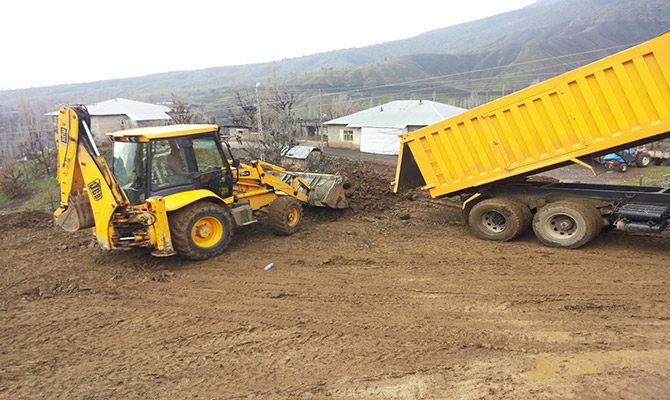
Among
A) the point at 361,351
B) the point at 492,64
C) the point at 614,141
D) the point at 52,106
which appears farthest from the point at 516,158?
the point at 492,64

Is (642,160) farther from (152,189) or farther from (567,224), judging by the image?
(152,189)

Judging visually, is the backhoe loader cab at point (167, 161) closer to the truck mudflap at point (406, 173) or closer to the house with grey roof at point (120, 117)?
the truck mudflap at point (406, 173)

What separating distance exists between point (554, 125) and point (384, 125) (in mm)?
26967

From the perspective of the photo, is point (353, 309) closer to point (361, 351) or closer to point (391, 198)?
point (361, 351)

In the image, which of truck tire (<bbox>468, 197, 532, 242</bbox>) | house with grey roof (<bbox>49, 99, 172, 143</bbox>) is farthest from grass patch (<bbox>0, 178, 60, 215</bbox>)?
house with grey roof (<bbox>49, 99, 172, 143</bbox>)

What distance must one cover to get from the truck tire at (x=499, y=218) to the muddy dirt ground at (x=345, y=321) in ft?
0.79

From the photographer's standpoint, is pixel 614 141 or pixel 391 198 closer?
pixel 614 141

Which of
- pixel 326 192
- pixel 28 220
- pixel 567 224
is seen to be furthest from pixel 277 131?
pixel 567 224

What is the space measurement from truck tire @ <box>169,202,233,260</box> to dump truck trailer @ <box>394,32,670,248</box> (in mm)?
3497

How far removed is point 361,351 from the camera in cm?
434

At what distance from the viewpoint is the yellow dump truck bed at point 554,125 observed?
5.84 meters

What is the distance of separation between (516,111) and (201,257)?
18.0ft

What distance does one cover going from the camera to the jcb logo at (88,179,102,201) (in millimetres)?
6199

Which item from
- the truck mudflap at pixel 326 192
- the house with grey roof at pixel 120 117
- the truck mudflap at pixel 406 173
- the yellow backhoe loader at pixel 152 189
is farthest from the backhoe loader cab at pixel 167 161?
the house with grey roof at pixel 120 117
